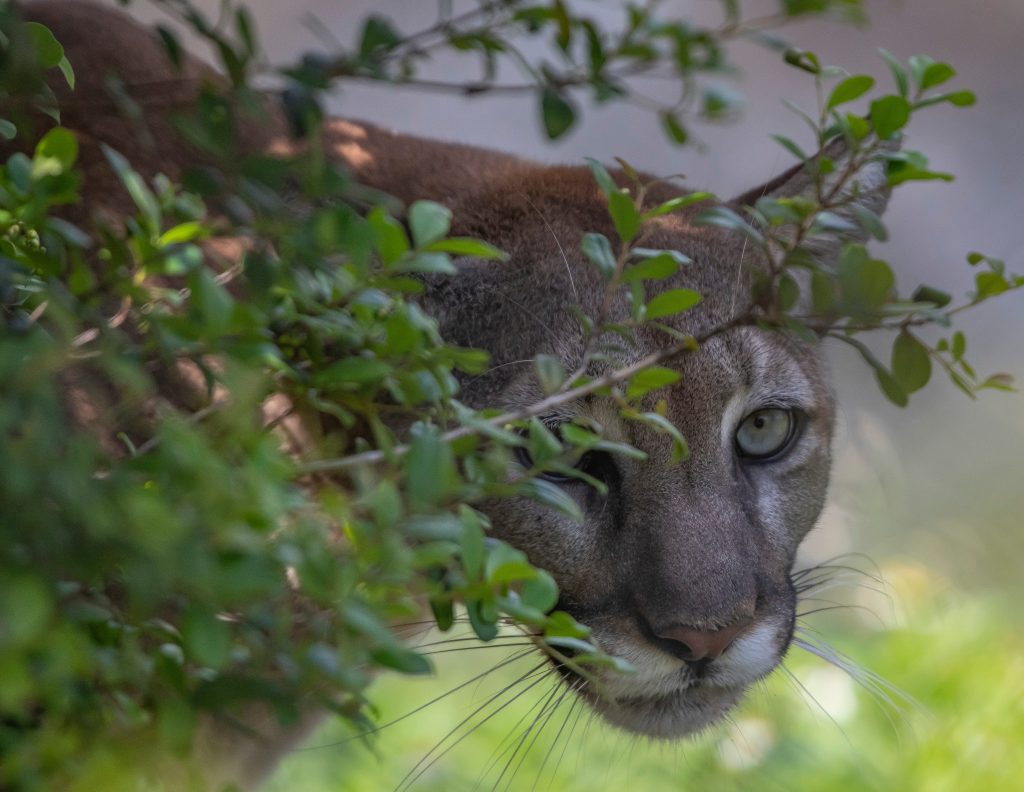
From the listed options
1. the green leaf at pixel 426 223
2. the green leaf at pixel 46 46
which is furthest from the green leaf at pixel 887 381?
the green leaf at pixel 46 46

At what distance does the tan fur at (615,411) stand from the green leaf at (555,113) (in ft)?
2.90

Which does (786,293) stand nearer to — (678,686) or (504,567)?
(504,567)

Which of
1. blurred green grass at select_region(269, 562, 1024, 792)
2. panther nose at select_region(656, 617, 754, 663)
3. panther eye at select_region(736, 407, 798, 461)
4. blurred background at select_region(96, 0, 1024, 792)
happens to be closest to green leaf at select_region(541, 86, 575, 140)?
panther nose at select_region(656, 617, 754, 663)

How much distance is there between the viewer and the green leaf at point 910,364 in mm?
1439

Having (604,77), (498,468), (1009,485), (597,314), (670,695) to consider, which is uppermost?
(604,77)

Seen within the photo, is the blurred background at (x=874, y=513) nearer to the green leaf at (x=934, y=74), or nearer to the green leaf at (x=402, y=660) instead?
the green leaf at (x=934, y=74)

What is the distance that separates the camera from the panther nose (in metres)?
Answer: 2.19

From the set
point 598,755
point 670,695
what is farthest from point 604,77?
point 598,755

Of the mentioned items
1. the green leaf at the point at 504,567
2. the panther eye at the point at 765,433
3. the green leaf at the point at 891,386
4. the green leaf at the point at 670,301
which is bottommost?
the panther eye at the point at 765,433

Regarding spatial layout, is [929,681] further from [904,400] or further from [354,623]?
[354,623]

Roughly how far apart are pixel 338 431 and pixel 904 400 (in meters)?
1.49

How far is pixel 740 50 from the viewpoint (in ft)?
26.8

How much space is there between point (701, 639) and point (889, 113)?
1.12 meters

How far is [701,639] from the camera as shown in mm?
2203
